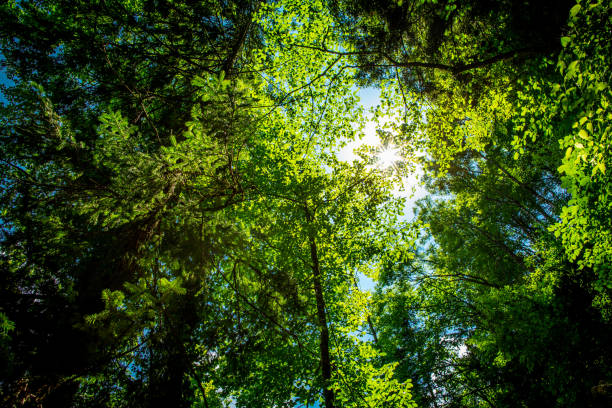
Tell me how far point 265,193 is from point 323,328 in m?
3.44

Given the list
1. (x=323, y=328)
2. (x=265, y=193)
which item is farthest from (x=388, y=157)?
(x=323, y=328)

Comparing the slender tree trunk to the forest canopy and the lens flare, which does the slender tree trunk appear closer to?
the forest canopy

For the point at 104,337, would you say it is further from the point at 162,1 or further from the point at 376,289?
the point at 376,289

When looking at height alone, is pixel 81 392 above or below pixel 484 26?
below

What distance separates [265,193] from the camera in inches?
231

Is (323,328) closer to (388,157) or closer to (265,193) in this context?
(265,193)

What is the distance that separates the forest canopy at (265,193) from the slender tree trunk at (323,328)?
7cm

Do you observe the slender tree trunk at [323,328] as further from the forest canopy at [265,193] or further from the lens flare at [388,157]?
A: the lens flare at [388,157]

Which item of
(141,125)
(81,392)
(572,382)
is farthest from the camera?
(141,125)

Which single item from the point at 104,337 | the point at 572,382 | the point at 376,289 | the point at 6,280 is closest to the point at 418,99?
the point at 572,382

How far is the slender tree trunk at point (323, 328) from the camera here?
5.59 m

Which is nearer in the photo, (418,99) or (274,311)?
(274,311)

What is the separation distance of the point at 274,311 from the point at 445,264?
12276mm

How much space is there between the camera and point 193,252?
4375mm
